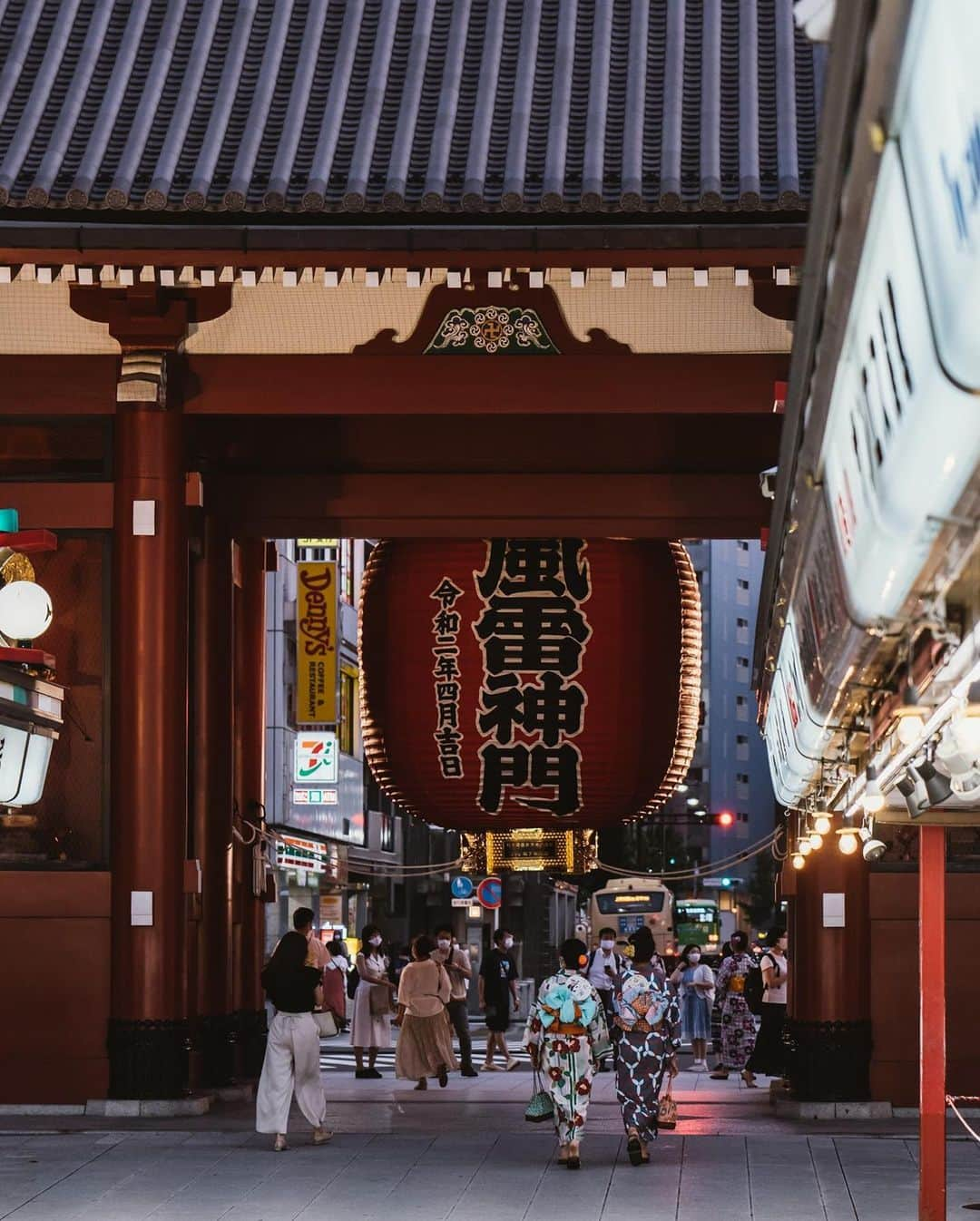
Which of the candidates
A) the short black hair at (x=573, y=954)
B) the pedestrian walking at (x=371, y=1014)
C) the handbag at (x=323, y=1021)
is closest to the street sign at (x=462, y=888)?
the pedestrian walking at (x=371, y=1014)

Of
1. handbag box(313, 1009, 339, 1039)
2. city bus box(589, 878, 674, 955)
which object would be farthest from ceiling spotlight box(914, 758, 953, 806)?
city bus box(589, 878, 674, 955)

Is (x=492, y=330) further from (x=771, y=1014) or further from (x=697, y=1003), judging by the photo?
(x=697, y=1003)

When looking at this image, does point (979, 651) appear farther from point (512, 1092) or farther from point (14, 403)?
point (512, 1092)

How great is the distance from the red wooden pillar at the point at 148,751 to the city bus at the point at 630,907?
34404 mm

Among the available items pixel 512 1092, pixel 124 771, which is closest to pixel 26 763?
pixel 124 771

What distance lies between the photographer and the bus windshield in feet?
161

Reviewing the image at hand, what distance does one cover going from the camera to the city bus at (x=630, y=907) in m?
48.1

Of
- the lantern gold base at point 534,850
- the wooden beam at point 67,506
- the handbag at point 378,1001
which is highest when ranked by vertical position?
the wooden beam at point 67,506

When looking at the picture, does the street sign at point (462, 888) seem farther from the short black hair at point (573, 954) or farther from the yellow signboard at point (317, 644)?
the short black hair at point (573, 954)

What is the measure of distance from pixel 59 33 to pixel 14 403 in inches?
115

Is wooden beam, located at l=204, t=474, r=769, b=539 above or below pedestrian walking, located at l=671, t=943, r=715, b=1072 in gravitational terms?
above

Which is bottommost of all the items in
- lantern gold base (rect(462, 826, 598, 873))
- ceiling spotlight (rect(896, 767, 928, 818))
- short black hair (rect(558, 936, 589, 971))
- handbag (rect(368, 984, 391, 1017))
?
handbag (rect(368, 984, 391, 1017))

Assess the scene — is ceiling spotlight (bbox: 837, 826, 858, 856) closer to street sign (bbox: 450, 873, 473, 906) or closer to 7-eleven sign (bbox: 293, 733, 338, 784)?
7-eleven sign (bbox: 293, 733, 338, 784)

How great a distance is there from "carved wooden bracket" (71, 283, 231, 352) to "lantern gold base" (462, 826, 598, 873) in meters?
4.72
